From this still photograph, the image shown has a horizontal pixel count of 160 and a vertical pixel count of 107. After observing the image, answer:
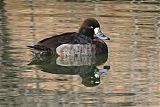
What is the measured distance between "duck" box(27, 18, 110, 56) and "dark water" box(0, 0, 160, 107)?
197mm

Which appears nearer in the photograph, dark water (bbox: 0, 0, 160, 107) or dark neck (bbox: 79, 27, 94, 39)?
dark water (bbox: 0, 0, 160, 107)

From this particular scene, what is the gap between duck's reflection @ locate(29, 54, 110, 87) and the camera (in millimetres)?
10516

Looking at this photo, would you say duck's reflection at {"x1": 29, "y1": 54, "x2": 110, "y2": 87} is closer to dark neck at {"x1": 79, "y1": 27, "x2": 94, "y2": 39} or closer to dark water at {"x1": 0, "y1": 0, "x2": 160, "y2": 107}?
dark water at {"x1": 0, "y1": 0, "x2": 160, "y2": 107}

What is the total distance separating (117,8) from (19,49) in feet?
17.7

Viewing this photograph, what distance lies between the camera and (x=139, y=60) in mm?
11406

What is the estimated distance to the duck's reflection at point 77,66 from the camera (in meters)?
10.5

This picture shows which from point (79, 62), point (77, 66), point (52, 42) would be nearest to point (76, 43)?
point (52, 42)

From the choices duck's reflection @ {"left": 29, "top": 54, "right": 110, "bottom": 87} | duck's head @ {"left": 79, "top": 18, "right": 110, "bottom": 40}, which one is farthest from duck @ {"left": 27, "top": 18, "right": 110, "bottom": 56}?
duck's reflection @ {"left": 29, "top": 54, "right": 110, "bottom": 87}

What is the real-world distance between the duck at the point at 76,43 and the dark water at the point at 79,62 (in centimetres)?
20

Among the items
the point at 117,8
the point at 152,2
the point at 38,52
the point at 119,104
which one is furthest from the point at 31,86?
the point at 152,2

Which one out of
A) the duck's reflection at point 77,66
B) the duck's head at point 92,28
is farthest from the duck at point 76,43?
the duck's reflection at point 77,66

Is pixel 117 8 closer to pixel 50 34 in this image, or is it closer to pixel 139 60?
pixel 50 34

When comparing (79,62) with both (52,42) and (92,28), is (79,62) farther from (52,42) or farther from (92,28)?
(92,28)

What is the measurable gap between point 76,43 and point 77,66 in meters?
1.02
